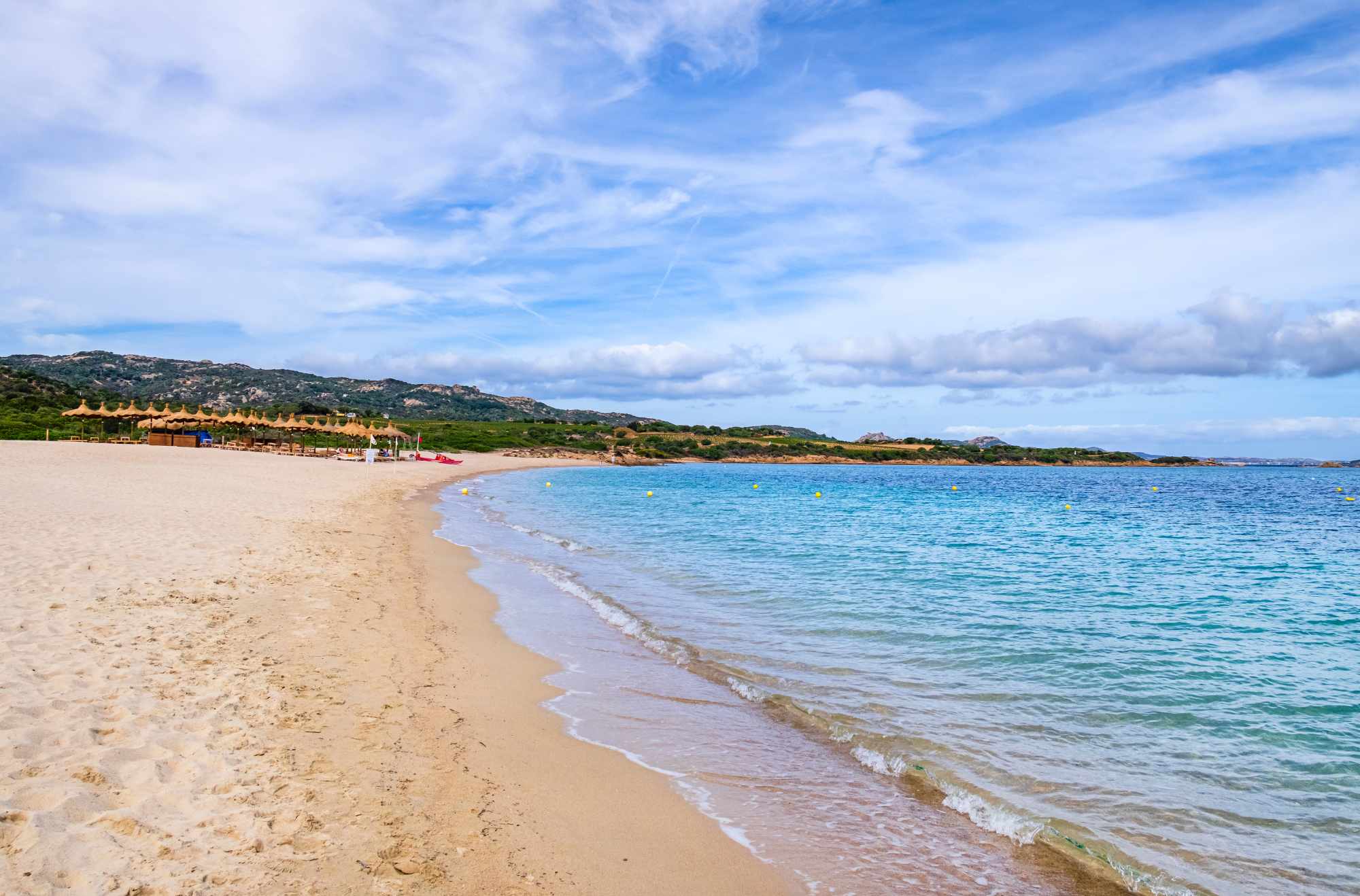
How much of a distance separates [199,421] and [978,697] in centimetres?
6275

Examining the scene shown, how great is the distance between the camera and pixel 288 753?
5.04 meters

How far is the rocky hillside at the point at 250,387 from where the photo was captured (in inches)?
4985

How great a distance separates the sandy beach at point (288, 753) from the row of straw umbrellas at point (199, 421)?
1962 inches

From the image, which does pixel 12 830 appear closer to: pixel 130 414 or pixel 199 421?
pixel 130 414

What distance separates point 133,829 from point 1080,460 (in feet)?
540

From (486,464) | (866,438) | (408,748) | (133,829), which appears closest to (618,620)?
(408,748)

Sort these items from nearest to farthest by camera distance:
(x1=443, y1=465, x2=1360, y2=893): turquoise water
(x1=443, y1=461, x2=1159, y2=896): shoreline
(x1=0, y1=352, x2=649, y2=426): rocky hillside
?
(x1=443, y1=461, x2=1159, y2=896): shoreline → (x1=443, y1=465, x2=1360, y2=893): turquoise water → (x1=0, y1=352, x2=649, y2=426): rocky hillside

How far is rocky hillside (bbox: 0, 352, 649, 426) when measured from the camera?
127m

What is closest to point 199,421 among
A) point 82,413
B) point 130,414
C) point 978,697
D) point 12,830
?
point 130,414

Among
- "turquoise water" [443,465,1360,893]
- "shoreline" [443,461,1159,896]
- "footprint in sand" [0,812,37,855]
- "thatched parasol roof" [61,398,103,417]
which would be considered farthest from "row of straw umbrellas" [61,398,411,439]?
"footprint in sand" [0,812,37,855]

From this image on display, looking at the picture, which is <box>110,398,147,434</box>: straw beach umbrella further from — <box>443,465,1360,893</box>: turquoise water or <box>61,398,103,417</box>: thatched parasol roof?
<box>443,465,1360,893</box>: turquoise water

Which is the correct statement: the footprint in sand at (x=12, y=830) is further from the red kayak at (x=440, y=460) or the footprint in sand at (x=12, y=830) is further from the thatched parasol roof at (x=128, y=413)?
the thatched parasol roof at (x=128, y=413)

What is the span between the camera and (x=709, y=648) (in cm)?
959

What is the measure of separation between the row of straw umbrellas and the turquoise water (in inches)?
1690
